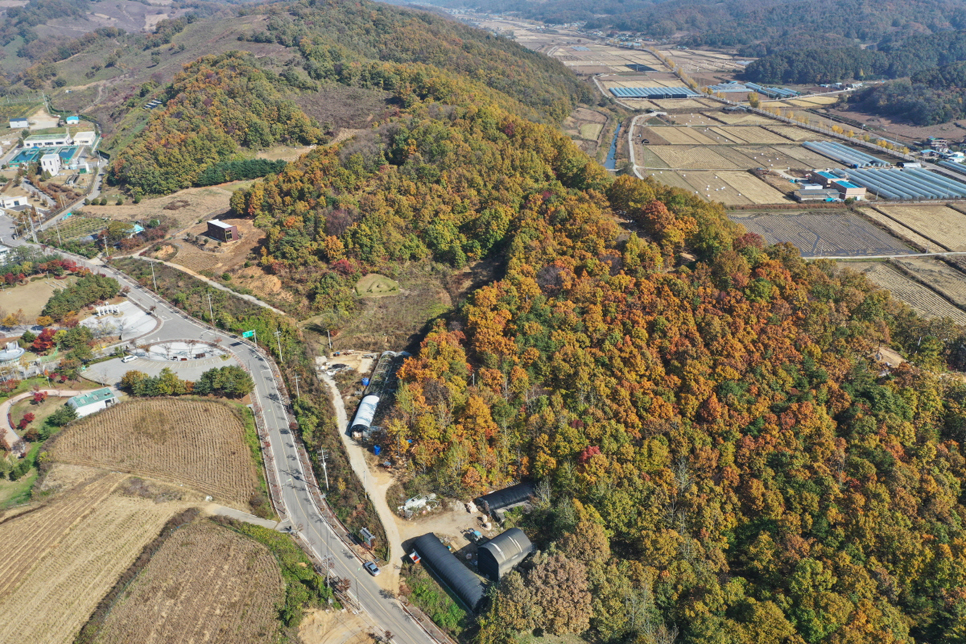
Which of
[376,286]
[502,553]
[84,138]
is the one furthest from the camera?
[84,138]

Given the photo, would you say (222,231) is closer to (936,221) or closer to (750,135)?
(936,221)

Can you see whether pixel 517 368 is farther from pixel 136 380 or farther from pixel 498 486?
pixel 136 380

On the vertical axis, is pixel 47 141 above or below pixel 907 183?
below

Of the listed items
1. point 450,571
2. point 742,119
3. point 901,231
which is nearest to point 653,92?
point 742,119

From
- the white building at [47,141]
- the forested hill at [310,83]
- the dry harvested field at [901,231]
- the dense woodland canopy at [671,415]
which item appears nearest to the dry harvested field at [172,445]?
the dense woodland canopy at [671,415]

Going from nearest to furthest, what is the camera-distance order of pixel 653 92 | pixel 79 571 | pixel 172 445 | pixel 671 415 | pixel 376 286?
1. pixel 79 571
2. pixel 671 415
3. pixel 172 445
4. pixel 376 286
5. pixel 653 92

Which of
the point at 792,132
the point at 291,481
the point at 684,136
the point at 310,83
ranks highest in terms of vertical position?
the point at 310,83

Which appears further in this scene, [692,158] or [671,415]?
[692,158]
